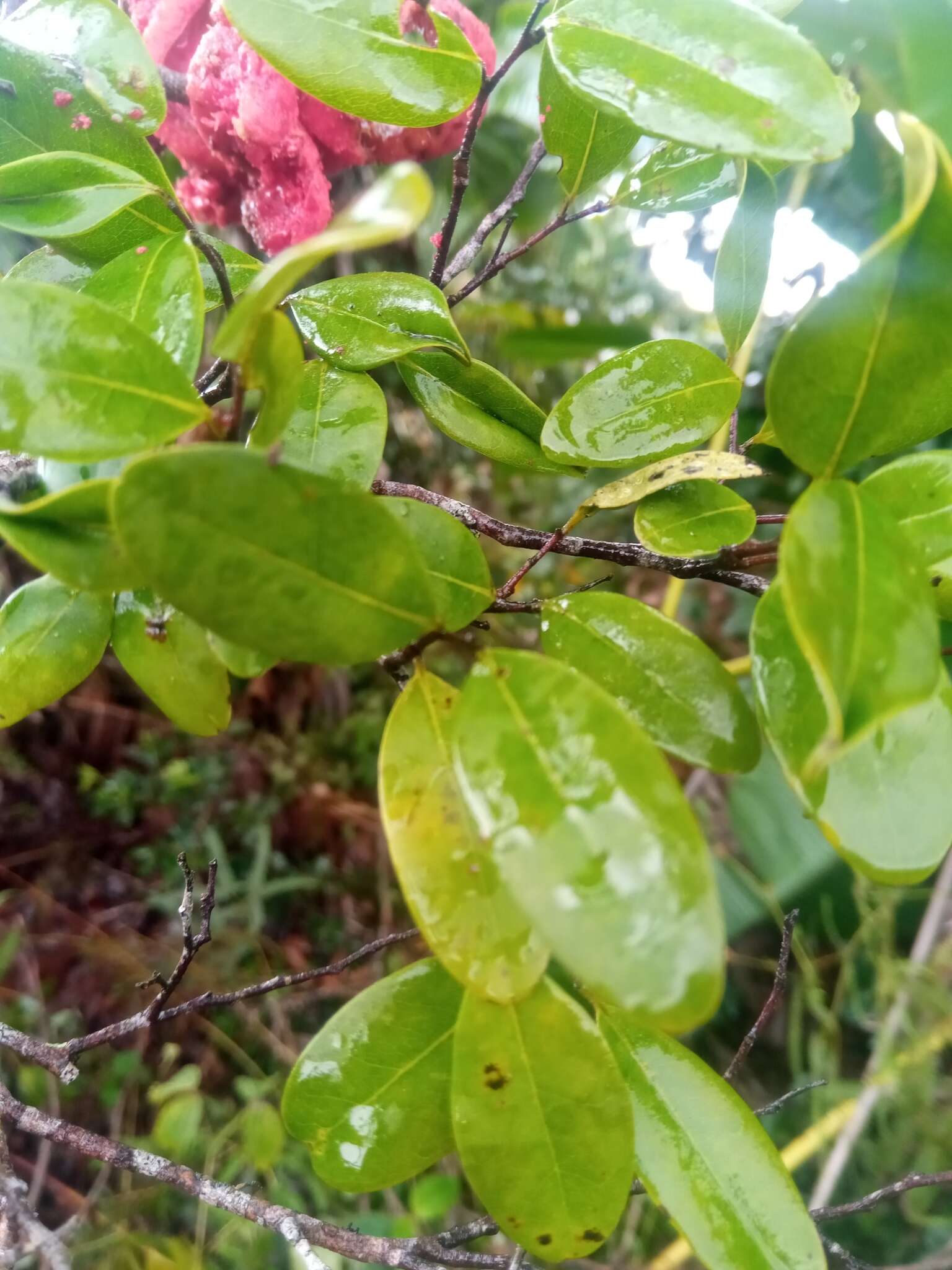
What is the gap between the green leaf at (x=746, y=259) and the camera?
392 millimetres

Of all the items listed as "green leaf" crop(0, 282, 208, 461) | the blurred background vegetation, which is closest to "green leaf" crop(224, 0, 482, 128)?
"green leaf" crop(0, 282, 208, 461)

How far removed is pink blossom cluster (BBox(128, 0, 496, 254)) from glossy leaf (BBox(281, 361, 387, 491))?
225 mm

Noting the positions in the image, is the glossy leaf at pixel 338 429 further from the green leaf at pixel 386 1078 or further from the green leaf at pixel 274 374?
the green leaf at pixel 386 1078

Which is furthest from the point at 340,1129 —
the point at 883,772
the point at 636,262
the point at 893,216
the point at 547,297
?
the point at 636,262

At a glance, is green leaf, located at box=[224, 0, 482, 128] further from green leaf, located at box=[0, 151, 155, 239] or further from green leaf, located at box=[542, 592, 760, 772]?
green leaf, located at box=[542, 592, 760, 772]

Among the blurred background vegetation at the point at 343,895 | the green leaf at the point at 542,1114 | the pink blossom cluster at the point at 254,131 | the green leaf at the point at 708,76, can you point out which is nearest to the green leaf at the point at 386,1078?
the green leaf at the point at 542,1114

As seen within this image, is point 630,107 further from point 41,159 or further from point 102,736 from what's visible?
point 102,736

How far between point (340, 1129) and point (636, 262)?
1.88 m

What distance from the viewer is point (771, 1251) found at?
341mm

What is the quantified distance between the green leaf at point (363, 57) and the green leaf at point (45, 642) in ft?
0.85

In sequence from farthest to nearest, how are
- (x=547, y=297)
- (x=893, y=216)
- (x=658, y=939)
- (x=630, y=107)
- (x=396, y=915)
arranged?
(x=547, y=297) < (x=396, y=915) < (x=893, y=216) < (x=630, y=107) < (x=658, y=939)

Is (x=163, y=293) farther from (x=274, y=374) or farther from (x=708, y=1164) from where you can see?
(x=708, y=1164)

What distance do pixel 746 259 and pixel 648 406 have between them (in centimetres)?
11

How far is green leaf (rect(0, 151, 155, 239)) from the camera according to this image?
33 cm
